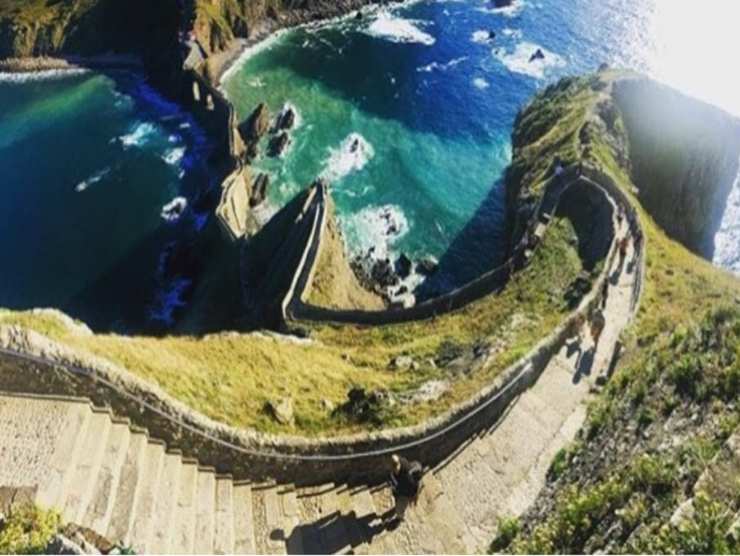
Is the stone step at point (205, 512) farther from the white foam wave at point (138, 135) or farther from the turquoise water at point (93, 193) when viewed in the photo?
the white foam wave at point (138, 135)

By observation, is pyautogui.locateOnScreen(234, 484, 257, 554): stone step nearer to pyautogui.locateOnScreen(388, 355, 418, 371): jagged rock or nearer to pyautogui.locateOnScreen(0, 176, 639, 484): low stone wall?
pyautogui.locateOnScreen(0, 176, 639, 484): low stone wall

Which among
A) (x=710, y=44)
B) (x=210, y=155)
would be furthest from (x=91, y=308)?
(x=710, y=44)

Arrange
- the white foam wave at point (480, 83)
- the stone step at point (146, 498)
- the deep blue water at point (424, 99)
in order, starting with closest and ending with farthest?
1. the stone step at point (146, 498)
2. the deep blue water at point (424, 99)
3. the white foam wave at point (480, 83)

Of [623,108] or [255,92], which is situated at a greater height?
[623,108]

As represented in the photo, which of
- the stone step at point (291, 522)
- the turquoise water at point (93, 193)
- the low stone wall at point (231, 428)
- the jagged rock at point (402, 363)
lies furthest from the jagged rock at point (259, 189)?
the stone step at point (291, 522)

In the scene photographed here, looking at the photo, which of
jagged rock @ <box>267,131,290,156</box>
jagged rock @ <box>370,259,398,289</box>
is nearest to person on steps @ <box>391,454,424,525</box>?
jagged rock @ <box>370,259,398,289</box>

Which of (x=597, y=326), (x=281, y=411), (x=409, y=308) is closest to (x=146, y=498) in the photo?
(x=281, y=411)

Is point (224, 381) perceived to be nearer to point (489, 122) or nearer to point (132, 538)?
point (132, 538)
